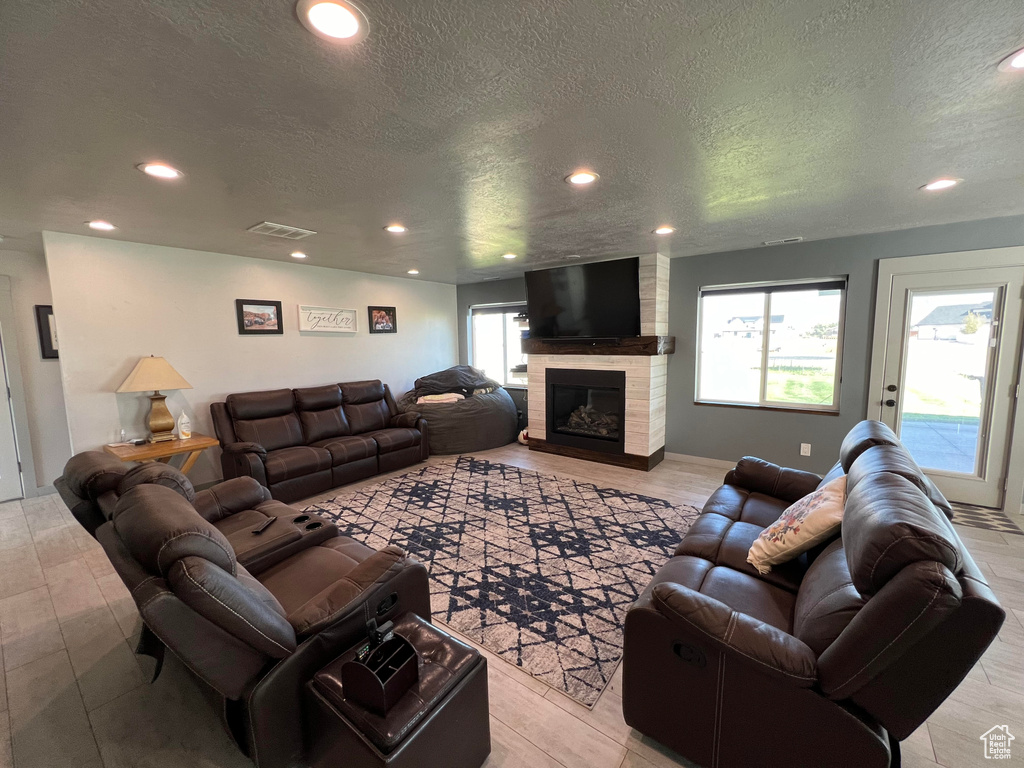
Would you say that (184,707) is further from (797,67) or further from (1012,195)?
(1012,195)

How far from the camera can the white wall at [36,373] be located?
377 centimetres

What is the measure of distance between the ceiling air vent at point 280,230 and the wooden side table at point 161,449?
1927 millimetres

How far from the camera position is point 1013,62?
1269 mm

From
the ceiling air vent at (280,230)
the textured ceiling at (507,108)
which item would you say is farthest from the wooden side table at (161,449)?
the ceiling air vent at (280,230)

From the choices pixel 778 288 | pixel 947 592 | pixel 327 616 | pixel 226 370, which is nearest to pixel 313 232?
pixel 226 370

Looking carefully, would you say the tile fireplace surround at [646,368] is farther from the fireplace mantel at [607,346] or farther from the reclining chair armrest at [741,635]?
the reclining chair armrest at [741,635]

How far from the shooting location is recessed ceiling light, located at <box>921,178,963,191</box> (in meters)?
2.29

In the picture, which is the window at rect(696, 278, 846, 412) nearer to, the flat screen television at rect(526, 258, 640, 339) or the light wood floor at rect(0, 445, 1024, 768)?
the flat screen television at rect(526, 258, 640, 339)

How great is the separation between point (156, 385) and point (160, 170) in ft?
7.40

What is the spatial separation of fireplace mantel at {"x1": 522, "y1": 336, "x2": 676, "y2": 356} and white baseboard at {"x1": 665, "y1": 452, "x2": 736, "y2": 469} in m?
1.25

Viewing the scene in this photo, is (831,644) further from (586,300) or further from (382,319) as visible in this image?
(382,319)

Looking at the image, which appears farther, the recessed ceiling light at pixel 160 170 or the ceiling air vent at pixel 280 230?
the ceiling air vent at pixel 280 230

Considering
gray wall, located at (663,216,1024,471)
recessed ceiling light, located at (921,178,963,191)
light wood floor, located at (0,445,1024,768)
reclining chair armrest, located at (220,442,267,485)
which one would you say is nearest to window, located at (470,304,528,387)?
gray wall, located at (663,216,1024,471)

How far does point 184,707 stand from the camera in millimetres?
1715
